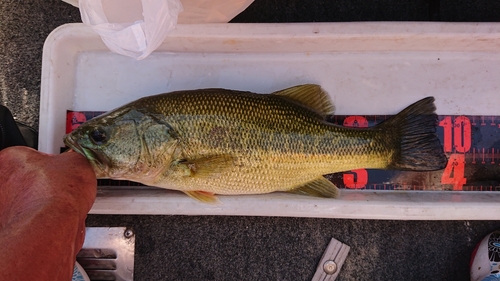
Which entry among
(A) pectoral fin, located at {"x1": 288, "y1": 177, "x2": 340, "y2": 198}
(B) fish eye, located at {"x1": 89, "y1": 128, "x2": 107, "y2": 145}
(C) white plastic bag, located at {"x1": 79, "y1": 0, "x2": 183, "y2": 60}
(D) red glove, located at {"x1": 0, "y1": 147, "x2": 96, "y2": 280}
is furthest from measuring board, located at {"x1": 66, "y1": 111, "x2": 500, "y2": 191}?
(C) white plastic bag, located at {"x1": 79, "y1": 0, "x2": 183, "y2": 60}

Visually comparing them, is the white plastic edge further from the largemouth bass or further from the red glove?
the red glove

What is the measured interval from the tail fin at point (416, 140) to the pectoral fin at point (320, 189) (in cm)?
28

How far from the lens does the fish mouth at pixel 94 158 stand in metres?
1.47

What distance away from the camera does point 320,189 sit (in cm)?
171

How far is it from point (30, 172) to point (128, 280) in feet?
3.42

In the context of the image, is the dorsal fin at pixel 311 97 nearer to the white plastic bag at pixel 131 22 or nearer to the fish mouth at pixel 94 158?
the white plastic bag at pixel 131 22

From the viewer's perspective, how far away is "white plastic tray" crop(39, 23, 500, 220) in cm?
179

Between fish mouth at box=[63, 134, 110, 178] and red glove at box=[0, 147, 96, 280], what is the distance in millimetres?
31

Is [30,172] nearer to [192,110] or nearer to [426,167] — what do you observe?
[192,110]

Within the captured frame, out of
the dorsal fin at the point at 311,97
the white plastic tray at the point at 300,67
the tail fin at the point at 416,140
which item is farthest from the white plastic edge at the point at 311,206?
the dorsal fin at the point at 311,97

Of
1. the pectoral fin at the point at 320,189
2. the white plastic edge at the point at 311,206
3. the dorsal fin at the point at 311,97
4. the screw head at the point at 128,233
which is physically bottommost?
the screw head at the point at 128,233

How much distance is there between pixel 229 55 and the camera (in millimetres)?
1953

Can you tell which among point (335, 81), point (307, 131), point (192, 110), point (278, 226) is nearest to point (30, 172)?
point (192, 110)

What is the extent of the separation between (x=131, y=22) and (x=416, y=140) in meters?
1.34
